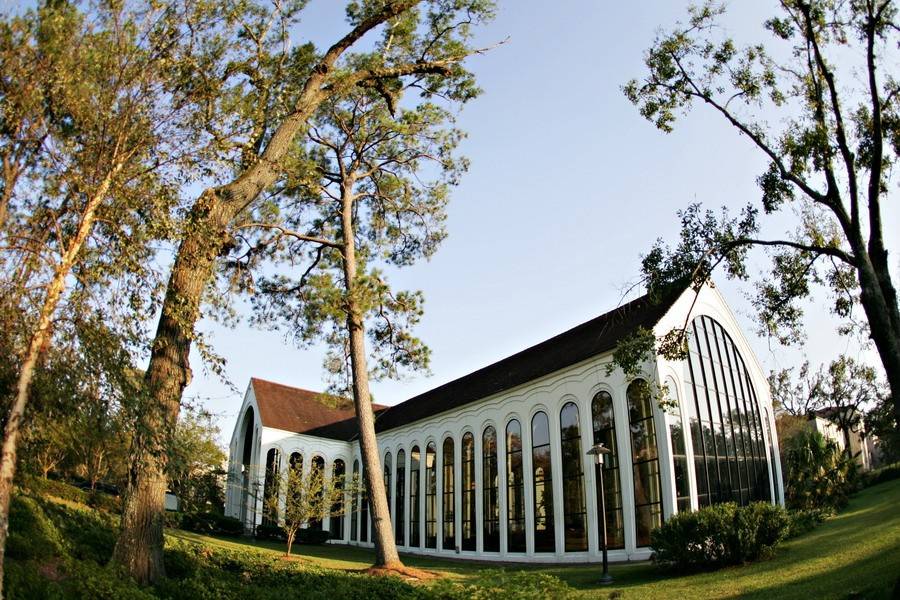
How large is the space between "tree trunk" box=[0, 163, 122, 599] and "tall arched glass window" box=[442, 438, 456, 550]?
81.1ft

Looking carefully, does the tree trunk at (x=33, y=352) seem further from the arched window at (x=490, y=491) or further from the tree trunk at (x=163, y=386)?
the arched window at (x=490, y=491)

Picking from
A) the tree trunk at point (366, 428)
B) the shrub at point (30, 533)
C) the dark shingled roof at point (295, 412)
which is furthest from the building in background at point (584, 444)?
the dark shingled roof at point (295, 412)

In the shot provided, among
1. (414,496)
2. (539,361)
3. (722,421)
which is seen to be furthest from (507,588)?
(414,496)

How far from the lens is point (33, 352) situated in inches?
282

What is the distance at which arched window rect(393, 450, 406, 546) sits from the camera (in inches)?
1346

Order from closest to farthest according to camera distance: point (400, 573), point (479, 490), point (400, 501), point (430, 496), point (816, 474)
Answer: point (400, 573) → point (479, 490) → point (816, 474) → point (430, 496) → point (400, 501)

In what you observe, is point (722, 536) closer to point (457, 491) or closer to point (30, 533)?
point (30, 533)

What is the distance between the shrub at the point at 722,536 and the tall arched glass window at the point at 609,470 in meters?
4.63

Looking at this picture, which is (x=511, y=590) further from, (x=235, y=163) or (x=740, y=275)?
(x=740, y=275)

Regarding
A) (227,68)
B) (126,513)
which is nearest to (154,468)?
(126,513)

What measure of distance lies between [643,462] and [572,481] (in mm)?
3519

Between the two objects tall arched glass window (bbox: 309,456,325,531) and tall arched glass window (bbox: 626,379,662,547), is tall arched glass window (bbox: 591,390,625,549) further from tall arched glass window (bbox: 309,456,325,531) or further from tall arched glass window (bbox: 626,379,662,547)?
tall arched glass window (bbox: 309,456,325,531)

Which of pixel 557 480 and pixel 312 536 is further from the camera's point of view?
pixel 312 536

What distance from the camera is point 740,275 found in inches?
572
